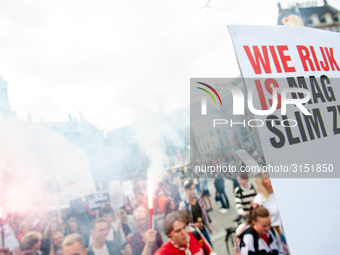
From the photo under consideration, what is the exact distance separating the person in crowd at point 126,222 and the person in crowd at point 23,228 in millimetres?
1102

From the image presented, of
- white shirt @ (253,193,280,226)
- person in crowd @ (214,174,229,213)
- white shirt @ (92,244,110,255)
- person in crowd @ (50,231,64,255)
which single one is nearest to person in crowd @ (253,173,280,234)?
white shirt @ (253,193,280,226)

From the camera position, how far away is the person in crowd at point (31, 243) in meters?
2.38

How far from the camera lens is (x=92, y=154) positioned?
4629 mm

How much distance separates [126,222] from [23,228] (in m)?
1.28

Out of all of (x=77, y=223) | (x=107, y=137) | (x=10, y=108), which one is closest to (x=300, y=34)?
(x=77, y=223)

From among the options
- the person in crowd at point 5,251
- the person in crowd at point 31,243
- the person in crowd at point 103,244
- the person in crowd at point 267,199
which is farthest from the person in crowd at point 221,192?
the person in crowd at point 5,251

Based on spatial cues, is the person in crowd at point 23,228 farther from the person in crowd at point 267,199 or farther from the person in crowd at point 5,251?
the person in crowd at point 267,199

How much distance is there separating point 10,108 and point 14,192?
1.45 m

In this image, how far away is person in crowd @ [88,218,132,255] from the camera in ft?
8.13

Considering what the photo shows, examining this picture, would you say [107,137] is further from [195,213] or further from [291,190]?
[291,190]

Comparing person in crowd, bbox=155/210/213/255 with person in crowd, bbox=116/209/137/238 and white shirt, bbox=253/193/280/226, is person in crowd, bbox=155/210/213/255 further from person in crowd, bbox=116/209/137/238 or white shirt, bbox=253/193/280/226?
person in crowd, bbox=116/209/137/238

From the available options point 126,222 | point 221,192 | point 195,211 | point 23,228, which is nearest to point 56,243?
point 23,228

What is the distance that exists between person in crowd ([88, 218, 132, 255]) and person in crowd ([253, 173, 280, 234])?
1.68m

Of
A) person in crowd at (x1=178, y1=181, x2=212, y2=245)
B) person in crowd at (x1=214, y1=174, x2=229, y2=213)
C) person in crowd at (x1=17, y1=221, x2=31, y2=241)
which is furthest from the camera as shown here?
person in crowd at (x1=214, y1=174, x2=229, y2=213)
